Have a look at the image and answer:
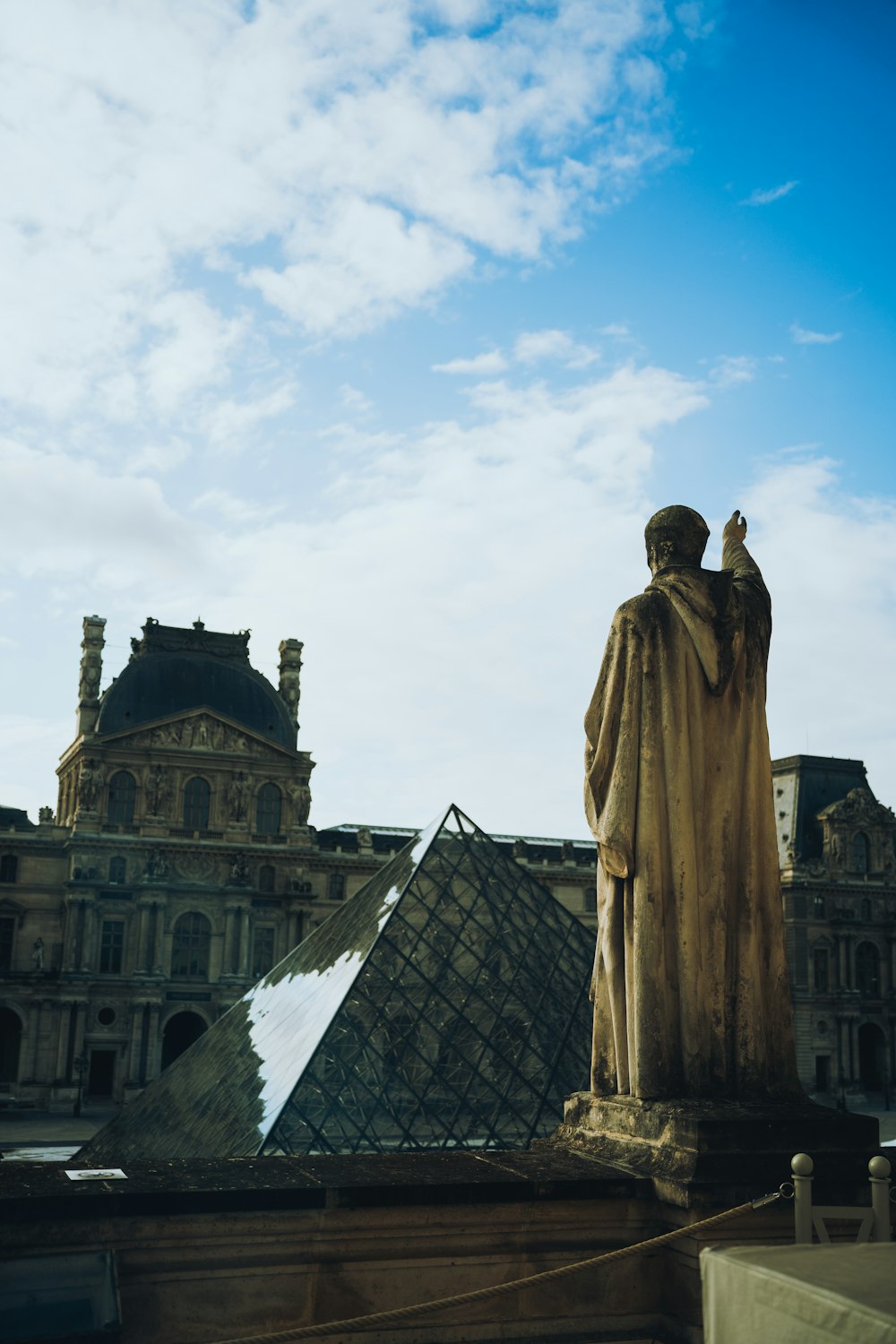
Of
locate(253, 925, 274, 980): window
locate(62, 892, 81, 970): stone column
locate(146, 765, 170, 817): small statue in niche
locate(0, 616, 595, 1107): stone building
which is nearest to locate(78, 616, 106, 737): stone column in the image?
locate(0, 616, 595, 1107): stone building

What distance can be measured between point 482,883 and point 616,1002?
16858 mm

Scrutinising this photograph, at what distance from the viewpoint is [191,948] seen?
164ft

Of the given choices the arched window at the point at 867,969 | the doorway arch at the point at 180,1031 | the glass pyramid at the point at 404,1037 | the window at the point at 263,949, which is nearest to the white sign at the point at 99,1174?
the glass pyramid at the point at 404,1037

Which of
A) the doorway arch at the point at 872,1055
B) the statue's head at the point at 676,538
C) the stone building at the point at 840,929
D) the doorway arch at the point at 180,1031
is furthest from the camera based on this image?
the doorway arch at the point at 872,1055

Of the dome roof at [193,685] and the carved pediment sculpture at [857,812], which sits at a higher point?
the dome roof at [193,685]

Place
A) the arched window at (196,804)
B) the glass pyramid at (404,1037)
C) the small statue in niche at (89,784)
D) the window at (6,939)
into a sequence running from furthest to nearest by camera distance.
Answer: the arched window at (196,804) → the small statue in niche at (89,784) → the window at (6,939) → the glass pyramid at (404,1037)

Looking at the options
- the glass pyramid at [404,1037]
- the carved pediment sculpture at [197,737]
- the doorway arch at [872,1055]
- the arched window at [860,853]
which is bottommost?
the doorway arch at [872,1055]

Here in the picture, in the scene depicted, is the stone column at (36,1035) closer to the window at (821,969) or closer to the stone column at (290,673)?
the stone column at (290,673)

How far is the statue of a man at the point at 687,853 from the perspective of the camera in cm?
495

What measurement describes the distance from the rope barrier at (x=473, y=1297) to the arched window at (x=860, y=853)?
199 ft

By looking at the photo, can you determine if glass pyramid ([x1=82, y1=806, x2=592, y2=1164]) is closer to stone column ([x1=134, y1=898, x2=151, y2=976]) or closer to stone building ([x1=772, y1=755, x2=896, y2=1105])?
stone column ([x1=134, y1=898, x2=151, y2=976])

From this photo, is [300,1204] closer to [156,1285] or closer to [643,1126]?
[156,1285]

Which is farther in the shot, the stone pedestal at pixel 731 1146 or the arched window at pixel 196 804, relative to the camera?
the arched window at pixel 196 804

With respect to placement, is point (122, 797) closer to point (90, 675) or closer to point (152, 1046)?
point (90, 675)
